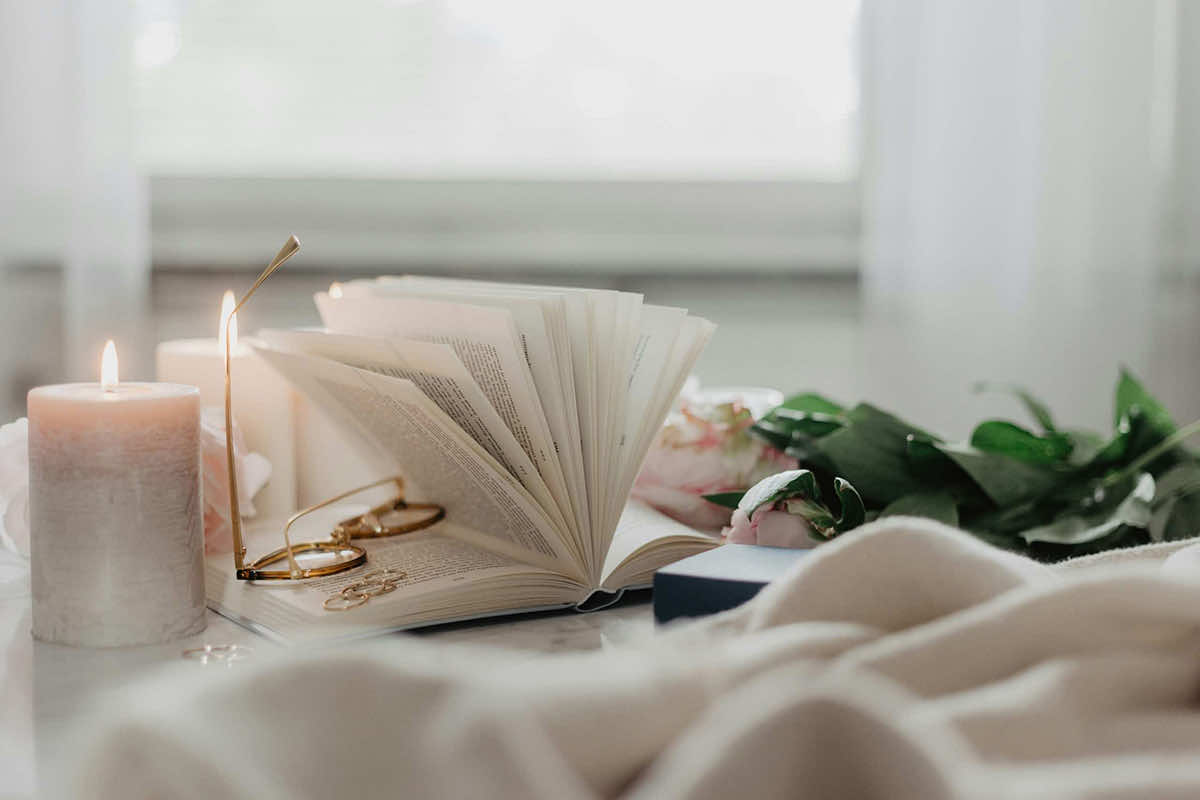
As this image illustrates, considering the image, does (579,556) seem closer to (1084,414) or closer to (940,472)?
(940,472)

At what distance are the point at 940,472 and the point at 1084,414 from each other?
3.79 ft

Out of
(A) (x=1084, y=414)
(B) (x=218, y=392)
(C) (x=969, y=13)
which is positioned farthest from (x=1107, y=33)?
(B) (x=218, y=392)

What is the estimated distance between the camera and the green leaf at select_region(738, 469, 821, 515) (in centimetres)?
63

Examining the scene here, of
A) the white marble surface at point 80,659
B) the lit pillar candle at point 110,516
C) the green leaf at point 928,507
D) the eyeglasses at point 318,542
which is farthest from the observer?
the green leaf at point 928,507

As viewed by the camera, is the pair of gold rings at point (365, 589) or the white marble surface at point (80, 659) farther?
the pair of gold rings at point (365, 589)

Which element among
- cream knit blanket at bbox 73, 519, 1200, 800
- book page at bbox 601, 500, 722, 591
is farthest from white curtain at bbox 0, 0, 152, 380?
cream knit blanket at bbox 73, 519, 1200, 800

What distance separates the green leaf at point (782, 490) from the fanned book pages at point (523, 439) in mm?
63

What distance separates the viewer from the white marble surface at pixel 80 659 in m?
0.44

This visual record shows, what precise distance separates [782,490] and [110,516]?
35 centimetres

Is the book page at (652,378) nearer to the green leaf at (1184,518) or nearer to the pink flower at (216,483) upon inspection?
the pink flower at (216,483)

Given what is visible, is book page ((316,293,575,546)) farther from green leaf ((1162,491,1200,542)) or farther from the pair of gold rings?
green leaf ((1162,491,1200,542))

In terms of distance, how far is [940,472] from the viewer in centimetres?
81

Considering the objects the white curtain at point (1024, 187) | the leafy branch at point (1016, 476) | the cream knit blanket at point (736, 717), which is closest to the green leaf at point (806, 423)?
the leafy branch at point (1016, 476)

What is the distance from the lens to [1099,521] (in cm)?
78
